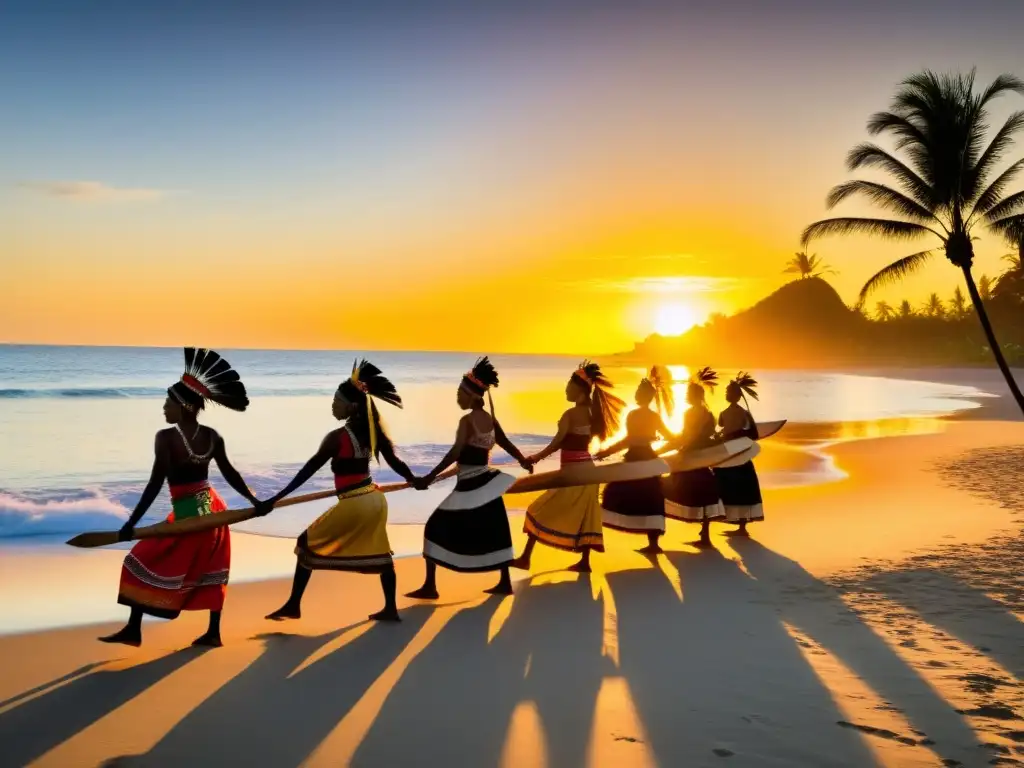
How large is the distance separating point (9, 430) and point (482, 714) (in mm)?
27038

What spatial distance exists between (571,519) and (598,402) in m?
A: 1.19

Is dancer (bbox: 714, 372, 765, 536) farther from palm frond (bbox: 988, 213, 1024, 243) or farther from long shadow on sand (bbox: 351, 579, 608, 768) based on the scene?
palm frond (bbox: 988, 213, 1024, 243)

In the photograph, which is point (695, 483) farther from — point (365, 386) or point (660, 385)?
point (365, 386)

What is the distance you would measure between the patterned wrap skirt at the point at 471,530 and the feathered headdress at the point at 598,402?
1592 mm

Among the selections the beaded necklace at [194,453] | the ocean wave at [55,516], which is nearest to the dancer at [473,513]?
the beaded necklace at [194,453]

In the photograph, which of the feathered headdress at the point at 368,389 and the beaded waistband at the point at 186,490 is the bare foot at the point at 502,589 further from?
the beaded waistband at the point at 186,490

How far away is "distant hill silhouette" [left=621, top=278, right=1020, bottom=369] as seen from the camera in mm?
91188

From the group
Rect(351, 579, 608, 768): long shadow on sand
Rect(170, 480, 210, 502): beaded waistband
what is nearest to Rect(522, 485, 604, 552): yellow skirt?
Rect(351, 579, 608, 768): long shadow on sand

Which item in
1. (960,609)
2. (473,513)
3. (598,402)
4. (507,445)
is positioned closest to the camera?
(960,609)

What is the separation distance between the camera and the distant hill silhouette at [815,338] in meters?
91.2

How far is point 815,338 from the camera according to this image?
437 ft

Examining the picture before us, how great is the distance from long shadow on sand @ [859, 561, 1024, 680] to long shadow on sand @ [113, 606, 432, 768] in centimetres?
389

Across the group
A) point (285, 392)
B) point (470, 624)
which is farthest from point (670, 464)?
point (285, 392)

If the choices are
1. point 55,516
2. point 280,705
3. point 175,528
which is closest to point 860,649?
point 280,705
